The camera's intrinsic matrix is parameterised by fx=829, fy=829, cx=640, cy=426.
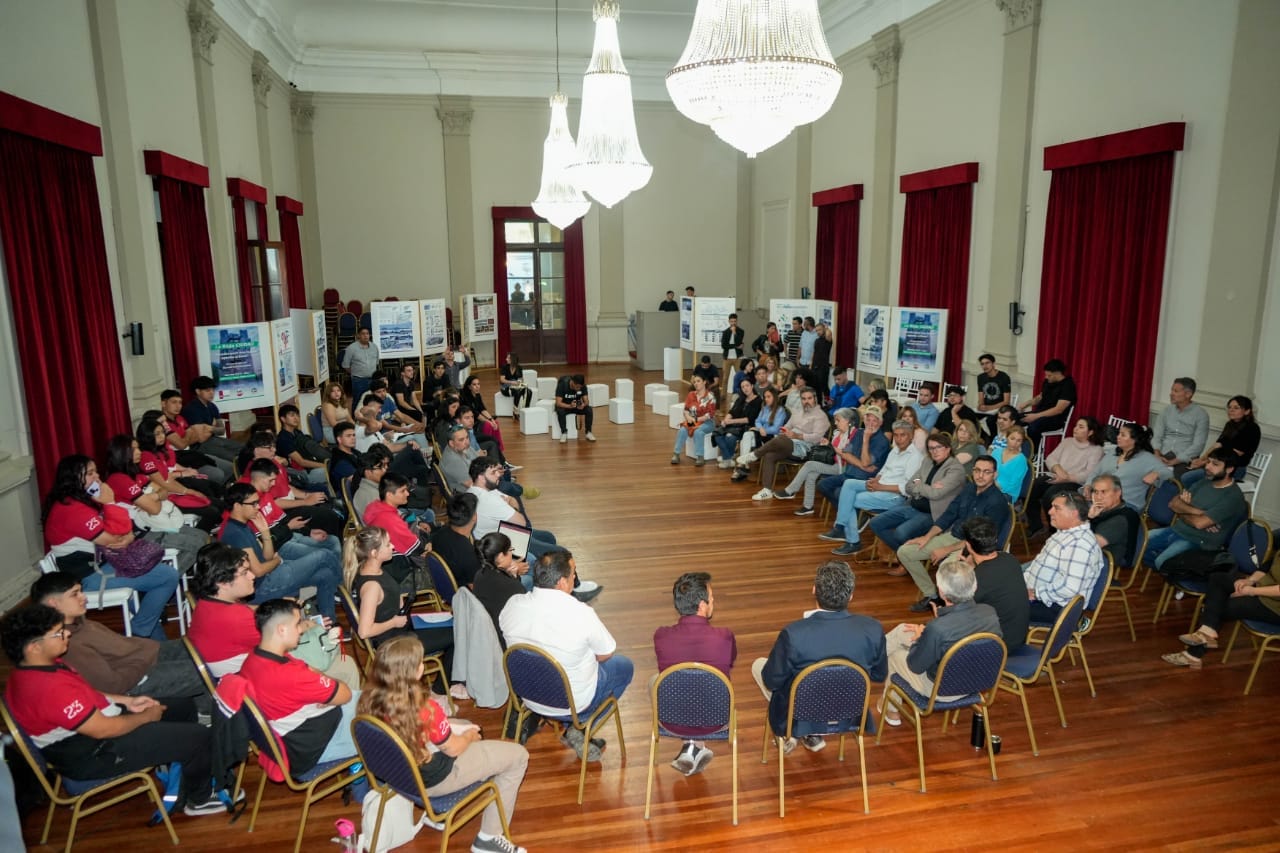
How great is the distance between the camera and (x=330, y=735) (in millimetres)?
3357

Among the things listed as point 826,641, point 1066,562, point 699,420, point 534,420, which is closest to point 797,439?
point 699,420

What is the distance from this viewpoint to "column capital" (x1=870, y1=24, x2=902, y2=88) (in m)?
11.6

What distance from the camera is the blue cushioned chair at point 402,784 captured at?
2912 mm

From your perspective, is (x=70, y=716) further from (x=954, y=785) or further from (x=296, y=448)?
(x=296, y=448)

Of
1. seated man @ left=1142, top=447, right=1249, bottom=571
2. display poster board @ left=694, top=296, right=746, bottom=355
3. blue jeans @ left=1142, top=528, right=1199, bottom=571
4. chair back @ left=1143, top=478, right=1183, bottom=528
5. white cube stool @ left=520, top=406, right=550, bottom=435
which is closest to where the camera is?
seated man @ left=1142, top=447, right=1249, bottom=571

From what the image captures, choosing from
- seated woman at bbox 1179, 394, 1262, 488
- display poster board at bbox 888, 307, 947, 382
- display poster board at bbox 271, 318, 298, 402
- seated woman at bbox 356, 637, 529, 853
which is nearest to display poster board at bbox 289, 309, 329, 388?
display poster board at bbox 271, 318, 298, 402

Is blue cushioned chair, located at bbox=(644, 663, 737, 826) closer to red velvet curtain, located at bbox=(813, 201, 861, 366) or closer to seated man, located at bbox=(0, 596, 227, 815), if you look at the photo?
seated man, located at bbox=(0, 596, 227, 815)

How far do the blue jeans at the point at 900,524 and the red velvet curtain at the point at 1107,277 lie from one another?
310 centimetres

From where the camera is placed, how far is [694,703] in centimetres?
344

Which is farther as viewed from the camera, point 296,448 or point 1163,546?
point 296,448

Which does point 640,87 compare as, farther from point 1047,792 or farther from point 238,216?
point 1047,792

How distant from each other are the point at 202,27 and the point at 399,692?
395 inches

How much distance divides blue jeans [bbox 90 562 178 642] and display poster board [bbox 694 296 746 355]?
35.9ft

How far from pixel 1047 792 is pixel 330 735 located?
3120mm
